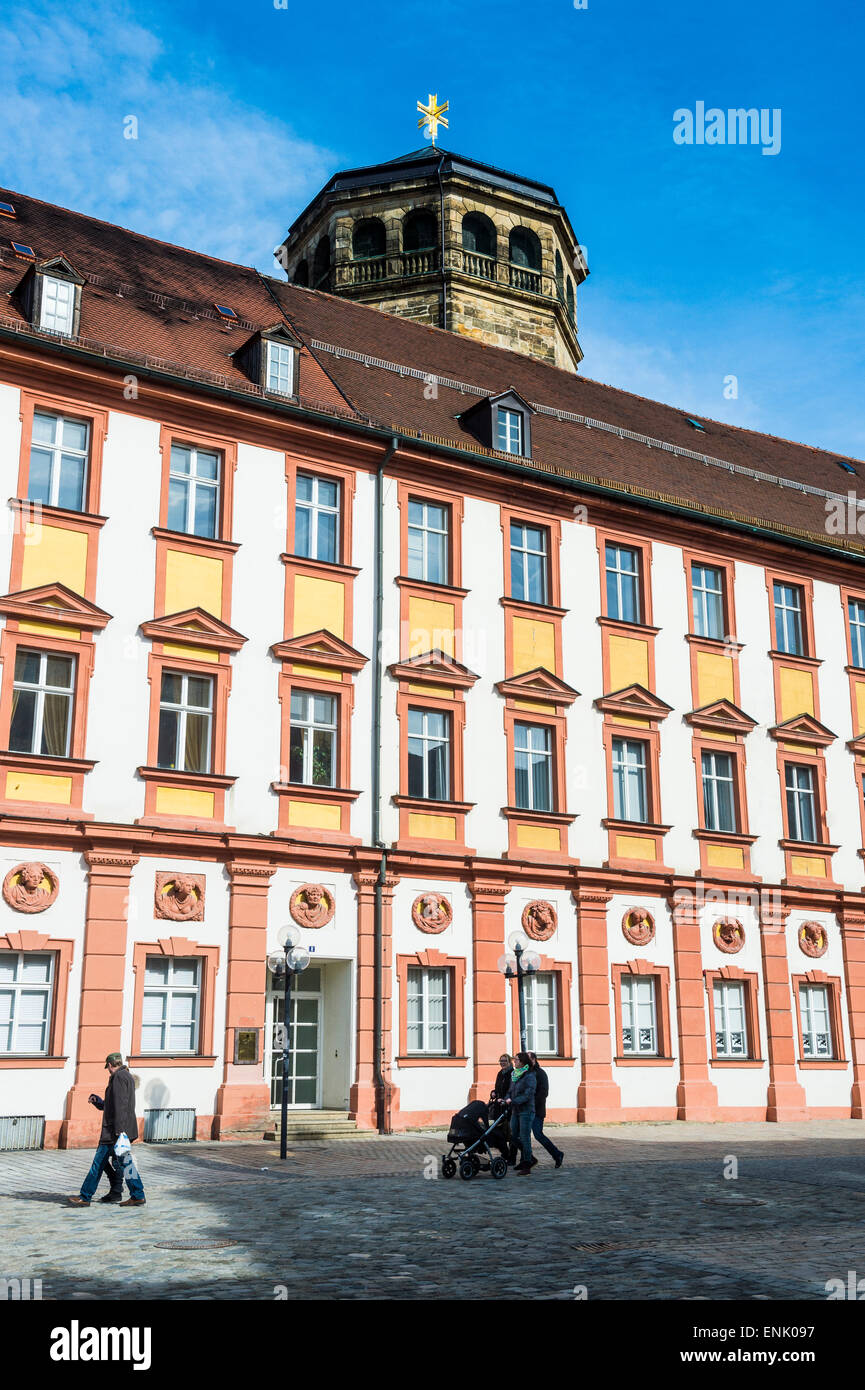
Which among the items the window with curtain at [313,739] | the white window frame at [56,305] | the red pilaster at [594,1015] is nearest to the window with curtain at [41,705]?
the window with curtain at [313,739]

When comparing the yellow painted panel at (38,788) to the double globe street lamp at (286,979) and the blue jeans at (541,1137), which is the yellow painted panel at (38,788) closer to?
the double globe street lamp at (286,979)

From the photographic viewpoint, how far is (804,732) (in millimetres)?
30328

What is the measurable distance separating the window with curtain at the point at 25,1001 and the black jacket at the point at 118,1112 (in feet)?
21.4

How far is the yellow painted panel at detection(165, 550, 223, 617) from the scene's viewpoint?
23047mm

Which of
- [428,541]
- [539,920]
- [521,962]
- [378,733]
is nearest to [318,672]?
[378,733]

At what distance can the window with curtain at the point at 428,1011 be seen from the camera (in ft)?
79.1

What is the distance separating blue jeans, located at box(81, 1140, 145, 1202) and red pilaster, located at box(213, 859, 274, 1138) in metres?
7.60

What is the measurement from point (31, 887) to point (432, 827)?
740 cm

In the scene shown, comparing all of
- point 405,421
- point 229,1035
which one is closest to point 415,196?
point 405,421

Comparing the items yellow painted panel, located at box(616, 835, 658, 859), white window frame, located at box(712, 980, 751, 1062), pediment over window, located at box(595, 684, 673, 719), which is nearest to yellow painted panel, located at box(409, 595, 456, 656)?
pediment over window, located at box(595, 684, 673, 719)

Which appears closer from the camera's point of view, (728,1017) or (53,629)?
(53,629)

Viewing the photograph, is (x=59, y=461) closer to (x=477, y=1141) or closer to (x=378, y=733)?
(x=378, y=733)

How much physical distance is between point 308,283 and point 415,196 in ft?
14.7
